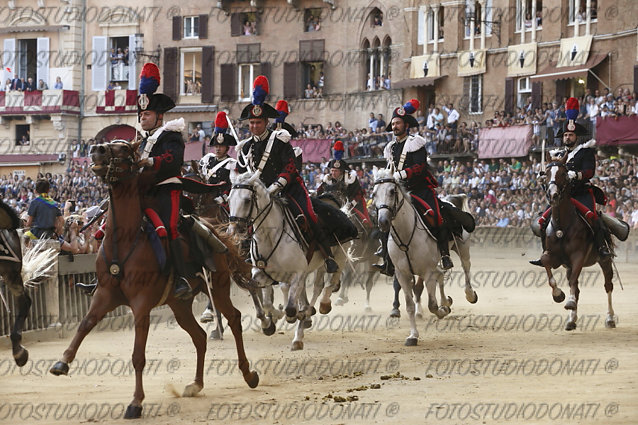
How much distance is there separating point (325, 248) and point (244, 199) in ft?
7.39

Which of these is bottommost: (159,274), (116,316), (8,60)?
(116,316)

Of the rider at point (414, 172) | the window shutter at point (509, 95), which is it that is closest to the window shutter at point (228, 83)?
the window shutter at point (509, 95)

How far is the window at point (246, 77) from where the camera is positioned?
2260 inches

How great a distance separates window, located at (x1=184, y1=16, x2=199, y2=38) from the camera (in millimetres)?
58500

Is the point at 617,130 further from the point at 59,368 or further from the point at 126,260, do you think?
the point at 59,368

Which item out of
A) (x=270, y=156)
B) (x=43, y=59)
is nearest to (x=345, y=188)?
(x=270, y=156)

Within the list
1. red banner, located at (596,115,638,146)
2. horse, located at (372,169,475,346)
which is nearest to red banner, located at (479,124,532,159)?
red banner, located at (596,115,638,146)

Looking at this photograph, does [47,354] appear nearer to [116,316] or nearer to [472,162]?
[116,316]

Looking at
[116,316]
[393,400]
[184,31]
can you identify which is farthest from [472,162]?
[393,400]

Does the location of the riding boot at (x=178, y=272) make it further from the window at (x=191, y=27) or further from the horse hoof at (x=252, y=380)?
the window at (x=191, y=27)

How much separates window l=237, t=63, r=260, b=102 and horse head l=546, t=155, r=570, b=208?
4230cm

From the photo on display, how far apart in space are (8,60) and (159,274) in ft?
183

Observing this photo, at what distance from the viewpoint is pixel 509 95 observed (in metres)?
46.8

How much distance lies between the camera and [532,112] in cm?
4056
